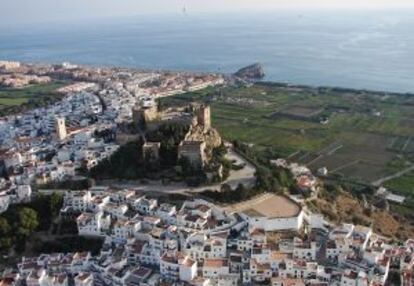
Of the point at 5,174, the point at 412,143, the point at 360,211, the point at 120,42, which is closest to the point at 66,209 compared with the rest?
the point at 5,174

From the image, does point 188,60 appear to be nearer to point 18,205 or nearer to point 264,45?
point 264,45

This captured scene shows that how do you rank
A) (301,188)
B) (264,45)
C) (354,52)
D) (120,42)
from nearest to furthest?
(301,188) → (354,52) → (264,45) → (120,42)

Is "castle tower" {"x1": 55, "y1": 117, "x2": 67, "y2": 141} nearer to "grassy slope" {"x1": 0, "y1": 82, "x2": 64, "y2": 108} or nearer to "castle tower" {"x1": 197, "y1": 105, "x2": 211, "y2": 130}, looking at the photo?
"castle tower" {"x1": 197, "y1": 105, "x2": 211, "y2": 130}

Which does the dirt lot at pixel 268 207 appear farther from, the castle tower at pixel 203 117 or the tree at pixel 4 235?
the tree at pixel 4 235

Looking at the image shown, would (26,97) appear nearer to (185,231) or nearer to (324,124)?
(324,124)

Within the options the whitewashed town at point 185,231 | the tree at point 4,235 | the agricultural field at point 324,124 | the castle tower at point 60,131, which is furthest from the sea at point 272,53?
the tree at point 4,235

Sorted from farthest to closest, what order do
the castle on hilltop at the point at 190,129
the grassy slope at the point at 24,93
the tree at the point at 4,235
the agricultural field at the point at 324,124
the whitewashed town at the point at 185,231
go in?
the grassy slope at the point at 24,93 → the agricultural field at the point at 324,124 → the castle on hilltop at the point at 190,129 → the tree at the point at 4,235 → the whitewashed town at the point at 185,231

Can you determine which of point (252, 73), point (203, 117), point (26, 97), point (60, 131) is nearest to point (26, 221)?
point (203, 117)
